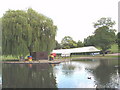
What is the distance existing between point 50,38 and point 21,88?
21753mm

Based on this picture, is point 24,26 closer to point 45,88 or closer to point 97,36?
point 45,88

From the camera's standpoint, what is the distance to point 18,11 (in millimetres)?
28953

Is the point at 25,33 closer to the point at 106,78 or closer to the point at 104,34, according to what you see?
the point at 106,78

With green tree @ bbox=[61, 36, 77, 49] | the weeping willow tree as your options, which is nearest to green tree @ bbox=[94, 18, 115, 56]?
the weeping willow tree

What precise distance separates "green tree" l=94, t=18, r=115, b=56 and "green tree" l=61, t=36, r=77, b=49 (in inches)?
1118

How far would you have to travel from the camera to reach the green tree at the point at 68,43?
79.2 metres

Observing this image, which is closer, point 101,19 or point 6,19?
point 6,19

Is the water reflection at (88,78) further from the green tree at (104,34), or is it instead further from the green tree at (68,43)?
the green tree at (68,43)

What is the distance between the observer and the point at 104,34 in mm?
48656

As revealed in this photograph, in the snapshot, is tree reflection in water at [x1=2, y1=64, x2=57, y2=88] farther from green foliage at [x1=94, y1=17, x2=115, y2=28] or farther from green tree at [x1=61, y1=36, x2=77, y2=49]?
green tree at [x1=61, y1=36, x2=77, y2=49]

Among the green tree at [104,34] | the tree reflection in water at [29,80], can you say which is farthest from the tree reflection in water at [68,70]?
the green tree at [104,34]

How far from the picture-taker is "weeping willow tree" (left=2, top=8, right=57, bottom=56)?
2736cm

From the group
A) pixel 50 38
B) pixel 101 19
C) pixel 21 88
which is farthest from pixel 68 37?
pixel 21 88

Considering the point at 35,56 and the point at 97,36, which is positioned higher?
the point at 97,36
